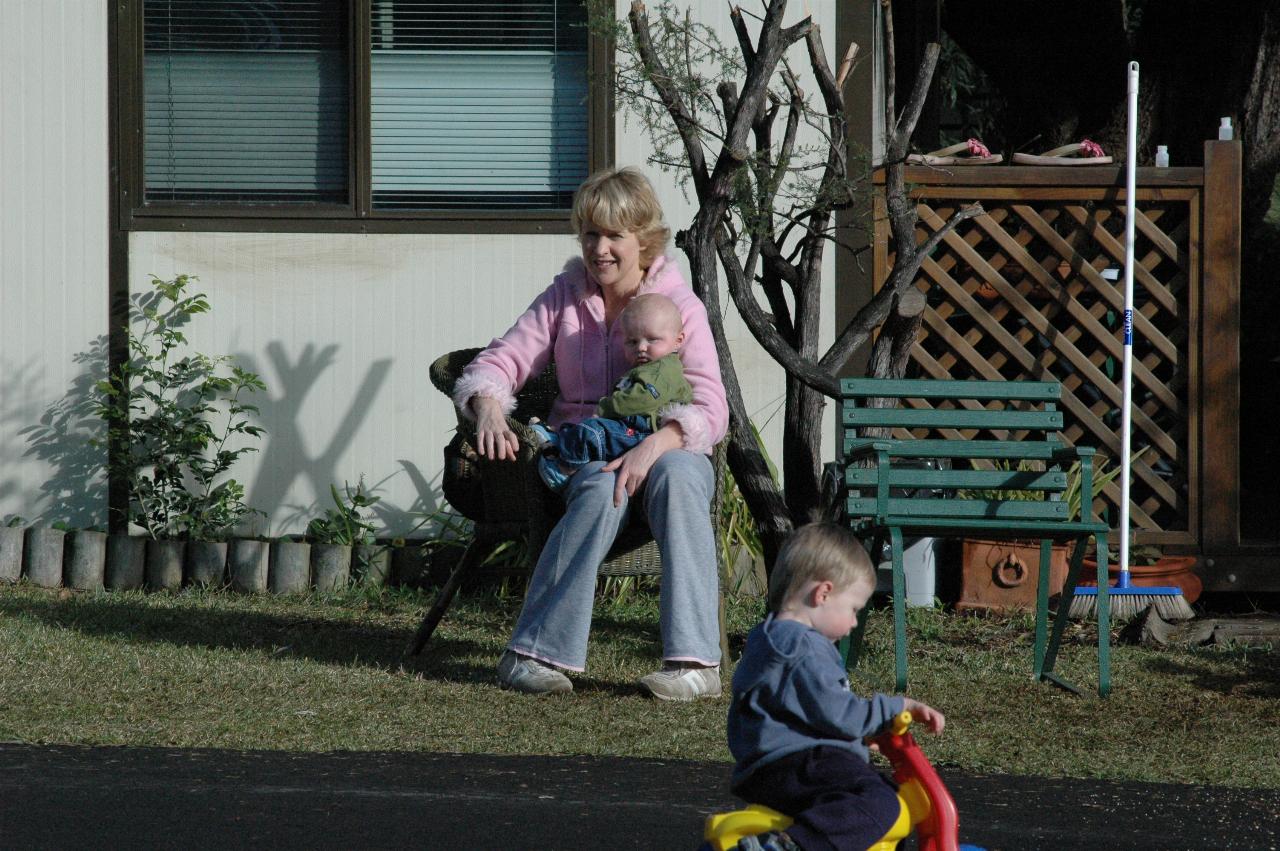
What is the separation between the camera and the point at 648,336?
4.30m

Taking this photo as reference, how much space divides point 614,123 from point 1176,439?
2672mm

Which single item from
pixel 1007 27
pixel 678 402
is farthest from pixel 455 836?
pixel 1007 27

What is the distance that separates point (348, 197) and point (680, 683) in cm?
325

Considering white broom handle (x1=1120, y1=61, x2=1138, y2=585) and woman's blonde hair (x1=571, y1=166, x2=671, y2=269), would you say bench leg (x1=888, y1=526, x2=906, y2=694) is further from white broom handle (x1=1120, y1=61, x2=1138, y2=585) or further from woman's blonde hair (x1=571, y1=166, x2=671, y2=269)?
white broom handle (x1=1120, y1=61, x2=1138, y2=585)

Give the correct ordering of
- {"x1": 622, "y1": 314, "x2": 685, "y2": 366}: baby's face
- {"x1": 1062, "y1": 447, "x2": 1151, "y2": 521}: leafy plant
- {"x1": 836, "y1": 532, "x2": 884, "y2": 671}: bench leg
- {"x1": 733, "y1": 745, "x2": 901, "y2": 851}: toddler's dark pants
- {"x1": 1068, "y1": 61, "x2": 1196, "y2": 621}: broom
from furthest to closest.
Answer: {"x1": 1062, "y1": 447, "x2": 1151, "y2": 521}: leafy plant → {"x1": 1068, "y1": 61, "x2": 1196, "y2": 621}: broom → {"x1": 836, "y1": 532, "x2": 884, "y2": 671}: bench leg → {"x1": 622, "y1": 314, "x2": 685, "y2": 366}: baby's face → {"x1": 733, "y1": 745, "x2": 901, "y2": 851}: toddler's dark pants

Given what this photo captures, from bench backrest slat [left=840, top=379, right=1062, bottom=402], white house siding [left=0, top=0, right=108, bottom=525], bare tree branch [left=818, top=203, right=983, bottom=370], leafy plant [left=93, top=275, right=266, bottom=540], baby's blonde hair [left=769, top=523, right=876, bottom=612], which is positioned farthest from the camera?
white house siding [left=0, top=0, right=108, bottom=525]

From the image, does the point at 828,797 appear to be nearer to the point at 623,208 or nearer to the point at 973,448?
the point at 623,208

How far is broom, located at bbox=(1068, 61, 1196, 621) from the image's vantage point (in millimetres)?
5875

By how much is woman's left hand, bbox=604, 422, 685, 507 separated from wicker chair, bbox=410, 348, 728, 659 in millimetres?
153

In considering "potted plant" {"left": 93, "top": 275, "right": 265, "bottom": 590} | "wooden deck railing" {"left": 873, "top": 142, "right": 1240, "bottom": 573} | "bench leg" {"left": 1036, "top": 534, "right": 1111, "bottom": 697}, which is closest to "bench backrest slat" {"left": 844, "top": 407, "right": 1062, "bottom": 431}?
"bench leg" {"left": 1036, "top": 534, "right": 1111, "bottom": 697}

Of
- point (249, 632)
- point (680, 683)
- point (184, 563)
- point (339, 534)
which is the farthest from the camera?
point (339, 534)

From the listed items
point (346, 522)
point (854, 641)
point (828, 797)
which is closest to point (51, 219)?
point (346, 522)

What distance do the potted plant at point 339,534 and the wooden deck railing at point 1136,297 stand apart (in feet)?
7.64

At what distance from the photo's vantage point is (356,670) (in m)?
4.52
